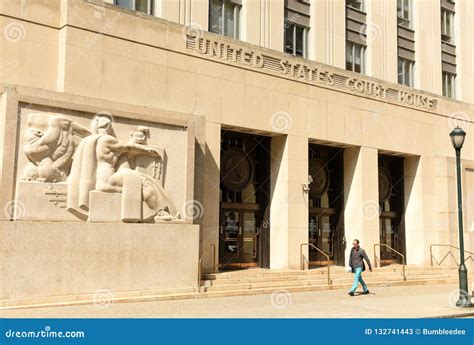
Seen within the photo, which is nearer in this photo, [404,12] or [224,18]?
[224,18]

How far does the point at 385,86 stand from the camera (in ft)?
82.0

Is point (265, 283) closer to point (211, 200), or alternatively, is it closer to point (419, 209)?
point (211, 200)

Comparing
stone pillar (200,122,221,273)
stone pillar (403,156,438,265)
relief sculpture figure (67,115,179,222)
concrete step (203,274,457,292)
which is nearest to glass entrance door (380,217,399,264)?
stone pillar (403,156,438,265)

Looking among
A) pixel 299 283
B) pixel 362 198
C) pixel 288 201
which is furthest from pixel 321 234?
pixel 299 283

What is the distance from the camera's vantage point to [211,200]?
18922mm

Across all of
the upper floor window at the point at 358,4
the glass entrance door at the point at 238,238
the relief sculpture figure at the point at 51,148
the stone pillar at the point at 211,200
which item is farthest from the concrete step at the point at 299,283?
the upper floor window at the point at 358,4

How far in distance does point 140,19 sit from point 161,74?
6.02ft

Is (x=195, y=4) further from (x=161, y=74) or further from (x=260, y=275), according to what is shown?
(x=260, y=275)

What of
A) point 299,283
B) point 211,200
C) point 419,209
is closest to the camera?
point 299,283

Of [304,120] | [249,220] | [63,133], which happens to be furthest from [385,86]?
[63,133]

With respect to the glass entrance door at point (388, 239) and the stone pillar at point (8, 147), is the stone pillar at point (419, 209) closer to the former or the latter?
the glass entrance door at point (388, 239)

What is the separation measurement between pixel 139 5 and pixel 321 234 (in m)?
11.9

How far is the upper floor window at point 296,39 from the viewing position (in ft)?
74.5

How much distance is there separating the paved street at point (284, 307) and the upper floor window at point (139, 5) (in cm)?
991
